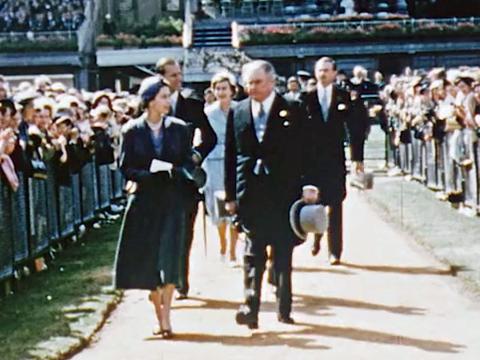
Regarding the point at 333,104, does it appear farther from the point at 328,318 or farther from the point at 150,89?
the point at 150,89

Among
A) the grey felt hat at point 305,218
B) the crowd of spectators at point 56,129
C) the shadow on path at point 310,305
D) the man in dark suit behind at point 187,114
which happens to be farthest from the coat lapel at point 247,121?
the crowd of spectators at point 56,129

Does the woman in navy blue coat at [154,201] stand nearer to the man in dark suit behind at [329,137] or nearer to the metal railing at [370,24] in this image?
the man in dark suit behind at [329,137]

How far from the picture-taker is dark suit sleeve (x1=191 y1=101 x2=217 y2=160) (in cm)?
1120

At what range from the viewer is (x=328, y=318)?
1013 cm

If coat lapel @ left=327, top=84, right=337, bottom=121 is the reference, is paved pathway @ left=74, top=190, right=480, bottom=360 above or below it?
below

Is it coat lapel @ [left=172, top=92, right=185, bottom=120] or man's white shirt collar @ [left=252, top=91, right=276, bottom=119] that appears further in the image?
coat lapel @ [left=172, top=92, right=185, bottom=120]

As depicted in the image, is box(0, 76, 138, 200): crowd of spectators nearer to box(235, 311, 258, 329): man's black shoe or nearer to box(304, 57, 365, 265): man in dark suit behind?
box(304, 57, 365, 265): man in dark suit behind

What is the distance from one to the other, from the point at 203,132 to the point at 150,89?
1838mm

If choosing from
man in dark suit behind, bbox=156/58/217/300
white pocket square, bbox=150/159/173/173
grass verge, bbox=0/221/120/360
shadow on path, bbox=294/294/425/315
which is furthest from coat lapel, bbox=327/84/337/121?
white pocket square, bbox=150/159/173/173

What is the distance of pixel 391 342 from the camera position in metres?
9.09

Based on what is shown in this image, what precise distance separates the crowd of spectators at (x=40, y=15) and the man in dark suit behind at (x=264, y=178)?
45.3 meters

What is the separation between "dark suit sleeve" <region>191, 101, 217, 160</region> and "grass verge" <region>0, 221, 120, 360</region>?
1.74 meters

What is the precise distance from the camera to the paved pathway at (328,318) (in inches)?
351

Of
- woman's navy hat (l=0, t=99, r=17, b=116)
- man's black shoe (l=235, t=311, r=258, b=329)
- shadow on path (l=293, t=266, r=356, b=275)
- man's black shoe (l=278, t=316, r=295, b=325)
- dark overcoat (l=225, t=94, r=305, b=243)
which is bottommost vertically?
shadow on path (l=293, t=266, r=356, b=275)
